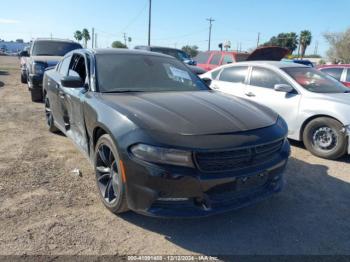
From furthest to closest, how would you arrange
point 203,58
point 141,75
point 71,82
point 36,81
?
point 203,58
point 36,81
point 141,75
point 71,82

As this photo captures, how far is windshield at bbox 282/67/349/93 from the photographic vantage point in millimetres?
6121

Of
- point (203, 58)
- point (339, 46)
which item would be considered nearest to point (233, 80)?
point (203, 58)

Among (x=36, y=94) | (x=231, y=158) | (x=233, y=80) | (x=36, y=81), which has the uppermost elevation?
(x=233, y=80)

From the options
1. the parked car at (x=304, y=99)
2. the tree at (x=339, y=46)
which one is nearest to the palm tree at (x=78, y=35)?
the tree at (x=339, y=46)

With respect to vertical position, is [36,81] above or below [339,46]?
below

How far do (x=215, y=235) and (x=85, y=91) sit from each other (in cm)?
218

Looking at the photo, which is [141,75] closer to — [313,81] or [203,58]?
[313,81]

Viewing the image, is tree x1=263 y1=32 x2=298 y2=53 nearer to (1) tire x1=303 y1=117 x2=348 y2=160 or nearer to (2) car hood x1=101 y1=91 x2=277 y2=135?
(1) tire x1=303 y1=117 x2=348 y2=160

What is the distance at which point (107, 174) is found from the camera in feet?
11.6

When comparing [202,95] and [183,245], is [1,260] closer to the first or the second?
[183,245]

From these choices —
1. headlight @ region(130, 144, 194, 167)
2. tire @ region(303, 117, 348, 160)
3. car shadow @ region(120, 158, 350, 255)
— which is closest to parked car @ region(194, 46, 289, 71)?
tire @ region(303, 117, 348, 160)

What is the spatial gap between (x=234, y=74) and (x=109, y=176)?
449 centimetres

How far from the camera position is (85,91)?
4020 mm

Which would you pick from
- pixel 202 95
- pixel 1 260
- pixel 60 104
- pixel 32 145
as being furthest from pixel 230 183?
pixel 32 145
